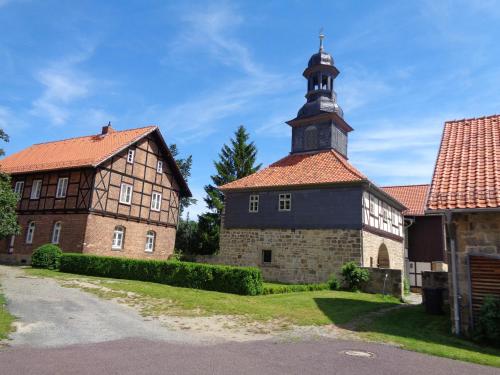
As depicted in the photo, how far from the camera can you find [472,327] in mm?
9383

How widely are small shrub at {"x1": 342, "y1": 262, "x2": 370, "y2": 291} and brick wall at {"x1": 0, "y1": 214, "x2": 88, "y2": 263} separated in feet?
52.0

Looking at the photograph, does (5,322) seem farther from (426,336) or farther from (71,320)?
(426,336)

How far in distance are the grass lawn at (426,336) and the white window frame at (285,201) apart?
11.4 meters

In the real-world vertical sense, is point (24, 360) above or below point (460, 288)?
below

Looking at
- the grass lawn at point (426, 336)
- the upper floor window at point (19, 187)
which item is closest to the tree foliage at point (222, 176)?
the upper floor window at point (19, 187)

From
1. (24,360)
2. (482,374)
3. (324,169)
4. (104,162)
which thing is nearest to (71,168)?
(104,162)

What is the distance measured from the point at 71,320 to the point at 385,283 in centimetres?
1448

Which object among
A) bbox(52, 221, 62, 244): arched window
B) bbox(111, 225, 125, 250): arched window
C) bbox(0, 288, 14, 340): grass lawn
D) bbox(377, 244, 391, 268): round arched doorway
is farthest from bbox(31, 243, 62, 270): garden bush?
bbox(377, 244, 391, 268): round arched doorway

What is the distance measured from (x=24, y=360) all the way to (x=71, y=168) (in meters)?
21.2

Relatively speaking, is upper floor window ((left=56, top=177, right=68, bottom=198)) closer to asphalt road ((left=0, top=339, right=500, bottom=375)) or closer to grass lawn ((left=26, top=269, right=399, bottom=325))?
grass lawn ((left=26, top=269, right=399, bottom=325))

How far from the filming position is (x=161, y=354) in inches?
264

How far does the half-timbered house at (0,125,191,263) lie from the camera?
79.8 feet

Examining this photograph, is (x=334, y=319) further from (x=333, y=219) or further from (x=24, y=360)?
(x=333, y=219)

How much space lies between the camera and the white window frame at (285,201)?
2359 cm
